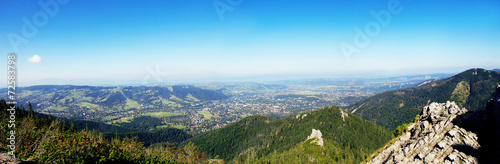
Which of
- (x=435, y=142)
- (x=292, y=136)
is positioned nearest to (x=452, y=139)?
(x=435, y=142)

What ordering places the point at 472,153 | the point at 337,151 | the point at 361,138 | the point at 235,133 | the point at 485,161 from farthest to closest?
the point at 235,133
the point at 361,138
the point at 337,151
the point at 472,153
the point at 485,161

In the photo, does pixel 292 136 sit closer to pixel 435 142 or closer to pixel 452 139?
pixel 435 142

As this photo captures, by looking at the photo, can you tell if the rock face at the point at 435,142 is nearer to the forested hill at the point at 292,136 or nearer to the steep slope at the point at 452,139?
the steep slope at the point at 452,139

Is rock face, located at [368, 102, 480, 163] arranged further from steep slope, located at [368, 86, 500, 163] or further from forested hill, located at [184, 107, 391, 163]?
forested hill, located at [184, 107, 391, 163]

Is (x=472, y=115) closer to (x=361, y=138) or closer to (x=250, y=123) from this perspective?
(x=361, y=138)

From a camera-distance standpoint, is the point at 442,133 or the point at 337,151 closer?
the point at 442,133

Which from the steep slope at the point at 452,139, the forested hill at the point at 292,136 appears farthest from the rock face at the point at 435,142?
the forested hill at the point at 292,136

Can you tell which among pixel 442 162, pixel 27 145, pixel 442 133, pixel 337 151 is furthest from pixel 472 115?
pixel 337 151

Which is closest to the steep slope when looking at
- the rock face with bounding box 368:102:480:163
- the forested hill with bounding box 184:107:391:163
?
the rock face with bounding box 368:102:480:163
